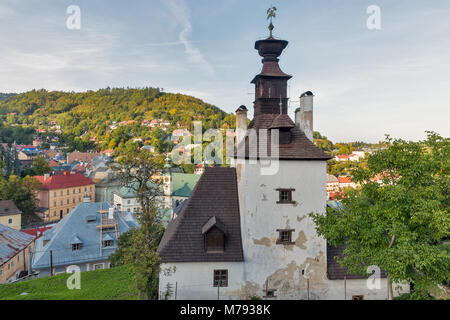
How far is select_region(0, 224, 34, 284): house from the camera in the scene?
25.5m

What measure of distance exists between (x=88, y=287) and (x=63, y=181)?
6385 centimetres

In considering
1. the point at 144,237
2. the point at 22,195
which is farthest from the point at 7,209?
the point at 144,237

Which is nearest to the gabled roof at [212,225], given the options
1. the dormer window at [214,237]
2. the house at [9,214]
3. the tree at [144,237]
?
the dormer window at [214,237]

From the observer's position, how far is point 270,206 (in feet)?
48.1

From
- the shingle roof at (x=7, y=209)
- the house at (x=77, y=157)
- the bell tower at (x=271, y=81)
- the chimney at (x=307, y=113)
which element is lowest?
the shingle roof at (x=7, y=209)

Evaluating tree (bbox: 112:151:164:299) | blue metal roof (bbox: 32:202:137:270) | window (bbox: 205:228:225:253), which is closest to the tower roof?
window (bbox: 205:228:225:253)

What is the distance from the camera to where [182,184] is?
68.4 meters

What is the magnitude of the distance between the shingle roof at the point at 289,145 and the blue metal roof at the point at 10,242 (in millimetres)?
26768

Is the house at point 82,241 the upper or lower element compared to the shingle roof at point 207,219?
lower

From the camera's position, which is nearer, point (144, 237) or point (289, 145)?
point (144, 237)

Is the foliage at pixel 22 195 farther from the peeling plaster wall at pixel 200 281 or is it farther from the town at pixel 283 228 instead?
the peeling plaster wall at pixel 200 281

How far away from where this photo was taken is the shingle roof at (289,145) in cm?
1477

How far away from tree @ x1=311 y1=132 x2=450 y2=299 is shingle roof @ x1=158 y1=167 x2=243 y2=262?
583cm

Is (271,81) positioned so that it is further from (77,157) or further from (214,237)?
(77,157)
